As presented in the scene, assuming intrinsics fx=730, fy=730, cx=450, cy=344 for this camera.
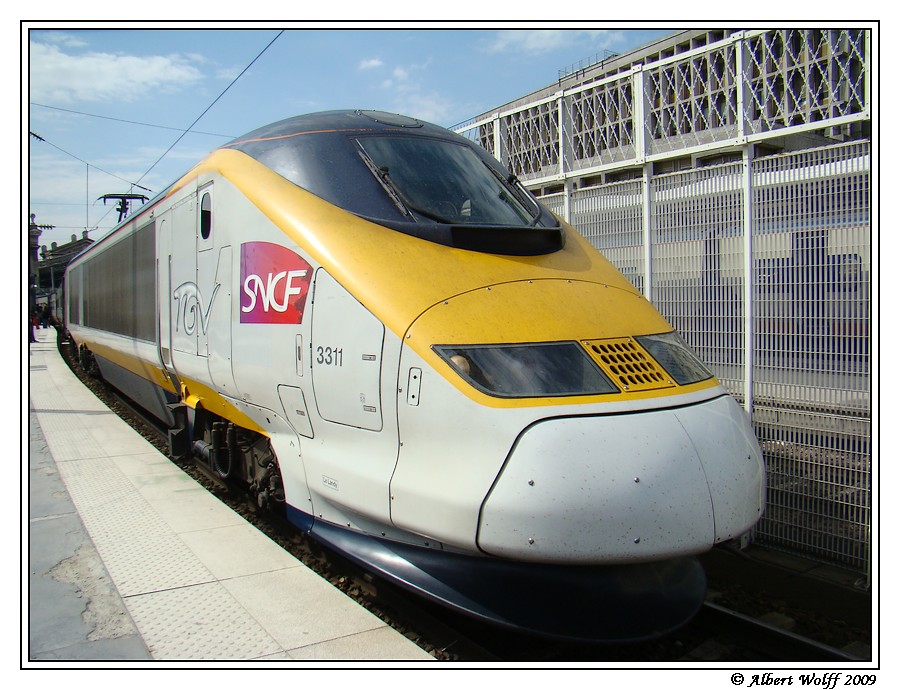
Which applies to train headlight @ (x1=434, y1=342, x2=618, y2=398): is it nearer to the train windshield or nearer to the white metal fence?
the train windshield

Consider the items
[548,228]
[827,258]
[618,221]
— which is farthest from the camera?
[618,221]

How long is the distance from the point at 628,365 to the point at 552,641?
1527mm

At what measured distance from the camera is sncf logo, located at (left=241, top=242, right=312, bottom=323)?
4.25 metres

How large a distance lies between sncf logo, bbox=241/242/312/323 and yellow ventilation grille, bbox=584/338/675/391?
1.69 m

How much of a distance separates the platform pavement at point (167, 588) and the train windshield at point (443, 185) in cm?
226

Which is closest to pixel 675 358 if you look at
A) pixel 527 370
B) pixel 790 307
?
pixel 527 370

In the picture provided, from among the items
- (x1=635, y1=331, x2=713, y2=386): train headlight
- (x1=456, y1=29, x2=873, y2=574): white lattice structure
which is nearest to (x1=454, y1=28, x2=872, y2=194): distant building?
(x1=456, y1=29, x2=873, y2=574): white lattice structure

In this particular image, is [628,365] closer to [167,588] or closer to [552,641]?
[552,641]

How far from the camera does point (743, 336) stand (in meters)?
5.79

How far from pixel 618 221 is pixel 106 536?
492 cm

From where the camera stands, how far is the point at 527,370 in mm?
3420

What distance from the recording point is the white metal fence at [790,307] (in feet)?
16.7
